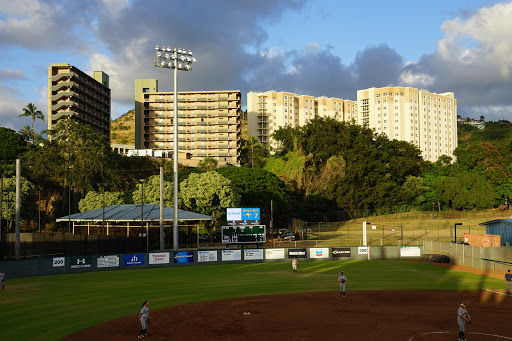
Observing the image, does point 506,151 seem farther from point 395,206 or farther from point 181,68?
point 181,68

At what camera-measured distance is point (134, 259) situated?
51.6 m

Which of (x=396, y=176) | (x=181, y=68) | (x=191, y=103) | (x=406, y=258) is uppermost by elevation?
(x=191, y=103)

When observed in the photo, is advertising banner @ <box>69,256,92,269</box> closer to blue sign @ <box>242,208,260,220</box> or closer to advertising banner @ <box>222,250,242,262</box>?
advertising banner @ <box>222,250,242,262</box>

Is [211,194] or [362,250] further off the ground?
[211,194]

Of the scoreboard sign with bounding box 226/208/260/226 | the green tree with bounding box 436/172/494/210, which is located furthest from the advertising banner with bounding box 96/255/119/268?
the green tree with bounding box 436/172/494/210

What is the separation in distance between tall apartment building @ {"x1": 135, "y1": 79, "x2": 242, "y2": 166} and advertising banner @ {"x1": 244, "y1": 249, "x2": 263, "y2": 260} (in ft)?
393

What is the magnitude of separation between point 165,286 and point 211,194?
1724 inches

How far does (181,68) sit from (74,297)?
35.3m

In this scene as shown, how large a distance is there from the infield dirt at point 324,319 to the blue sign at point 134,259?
22940 millimetres

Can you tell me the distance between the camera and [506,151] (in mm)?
133500

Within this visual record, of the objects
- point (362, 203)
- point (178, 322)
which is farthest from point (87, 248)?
point (362, 203)

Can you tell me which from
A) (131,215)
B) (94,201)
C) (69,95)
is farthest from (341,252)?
(69,95)

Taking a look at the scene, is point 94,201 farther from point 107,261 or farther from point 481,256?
point 481,256

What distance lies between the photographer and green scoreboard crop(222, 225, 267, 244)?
192 ft
